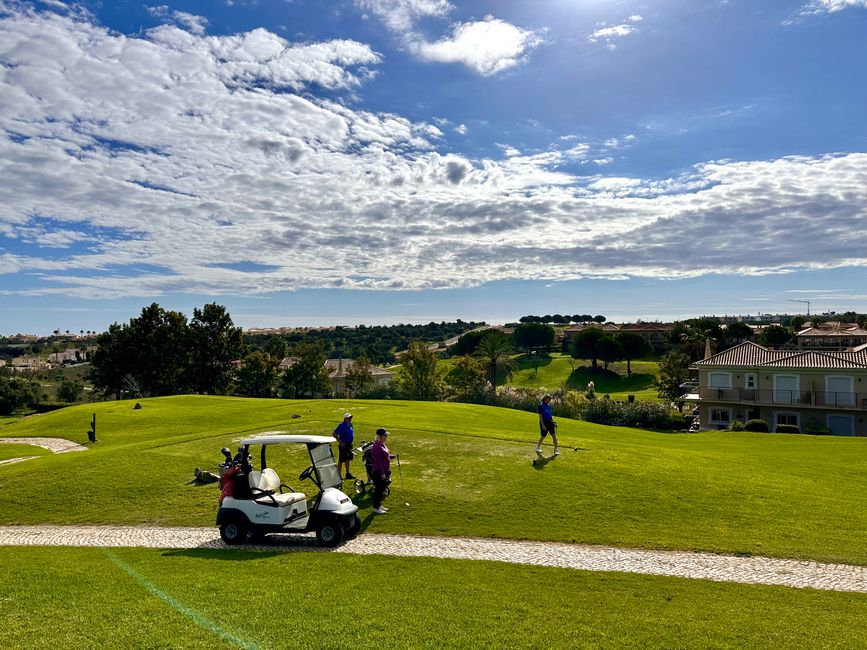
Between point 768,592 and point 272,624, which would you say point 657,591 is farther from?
point 272,624

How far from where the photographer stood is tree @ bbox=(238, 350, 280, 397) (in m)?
79.2

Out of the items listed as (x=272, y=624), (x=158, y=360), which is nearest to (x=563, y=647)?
(x=272, y=624)

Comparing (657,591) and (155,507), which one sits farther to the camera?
(155,507)

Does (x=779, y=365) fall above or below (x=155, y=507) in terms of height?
above

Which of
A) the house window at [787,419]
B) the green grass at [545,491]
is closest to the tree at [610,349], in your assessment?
the house window at [787,419]

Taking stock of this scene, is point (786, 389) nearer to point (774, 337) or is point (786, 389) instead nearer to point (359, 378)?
point (359, 378)

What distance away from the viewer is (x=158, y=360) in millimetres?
72062

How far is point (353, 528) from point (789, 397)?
45.0m

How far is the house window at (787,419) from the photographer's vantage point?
4725cm

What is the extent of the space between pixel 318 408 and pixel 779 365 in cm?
3718

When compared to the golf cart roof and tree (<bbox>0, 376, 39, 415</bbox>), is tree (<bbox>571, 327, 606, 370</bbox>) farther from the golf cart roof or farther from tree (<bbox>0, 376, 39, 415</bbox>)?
the golf cart roof

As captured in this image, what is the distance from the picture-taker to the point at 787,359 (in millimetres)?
48562

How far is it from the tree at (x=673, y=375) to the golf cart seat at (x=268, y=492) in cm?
6098

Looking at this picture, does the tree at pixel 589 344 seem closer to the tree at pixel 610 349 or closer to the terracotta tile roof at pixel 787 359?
the tree at pixel 610 349
